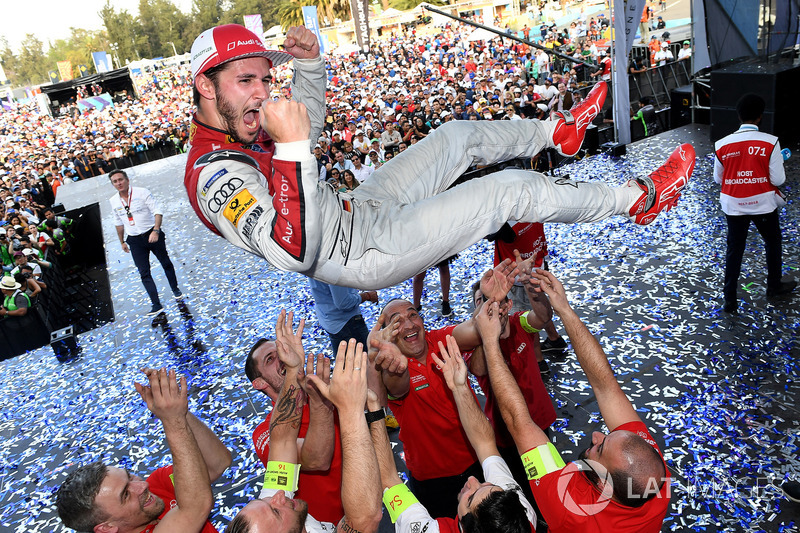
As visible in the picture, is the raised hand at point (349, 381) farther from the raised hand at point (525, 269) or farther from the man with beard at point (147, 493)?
the raised hand at point (525, 269)

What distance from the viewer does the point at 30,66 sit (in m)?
80.0

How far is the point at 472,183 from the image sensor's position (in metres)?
2.67

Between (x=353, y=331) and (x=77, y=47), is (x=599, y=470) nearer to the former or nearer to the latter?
(x=353, y=331)

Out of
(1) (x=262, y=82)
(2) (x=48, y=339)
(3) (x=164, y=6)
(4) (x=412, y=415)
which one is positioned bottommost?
(2) (x=48, y=339)

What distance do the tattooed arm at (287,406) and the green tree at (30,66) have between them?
95.7 meters

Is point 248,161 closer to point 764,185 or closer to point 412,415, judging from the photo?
point 412,415

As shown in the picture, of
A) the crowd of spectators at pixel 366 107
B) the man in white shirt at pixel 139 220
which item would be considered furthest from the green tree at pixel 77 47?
the man in white shirt at pixel 139 220

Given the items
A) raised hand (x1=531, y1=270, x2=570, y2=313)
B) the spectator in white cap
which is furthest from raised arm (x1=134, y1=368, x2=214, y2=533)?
the spectator in white cap

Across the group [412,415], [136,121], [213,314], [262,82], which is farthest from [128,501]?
[136,121]

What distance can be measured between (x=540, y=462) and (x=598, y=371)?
1.73 ft

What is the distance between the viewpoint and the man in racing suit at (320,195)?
218cm

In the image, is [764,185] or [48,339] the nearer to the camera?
[764,185]

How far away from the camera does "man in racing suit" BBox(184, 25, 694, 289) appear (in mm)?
2176

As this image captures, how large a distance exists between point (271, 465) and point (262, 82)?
5.95 feet
